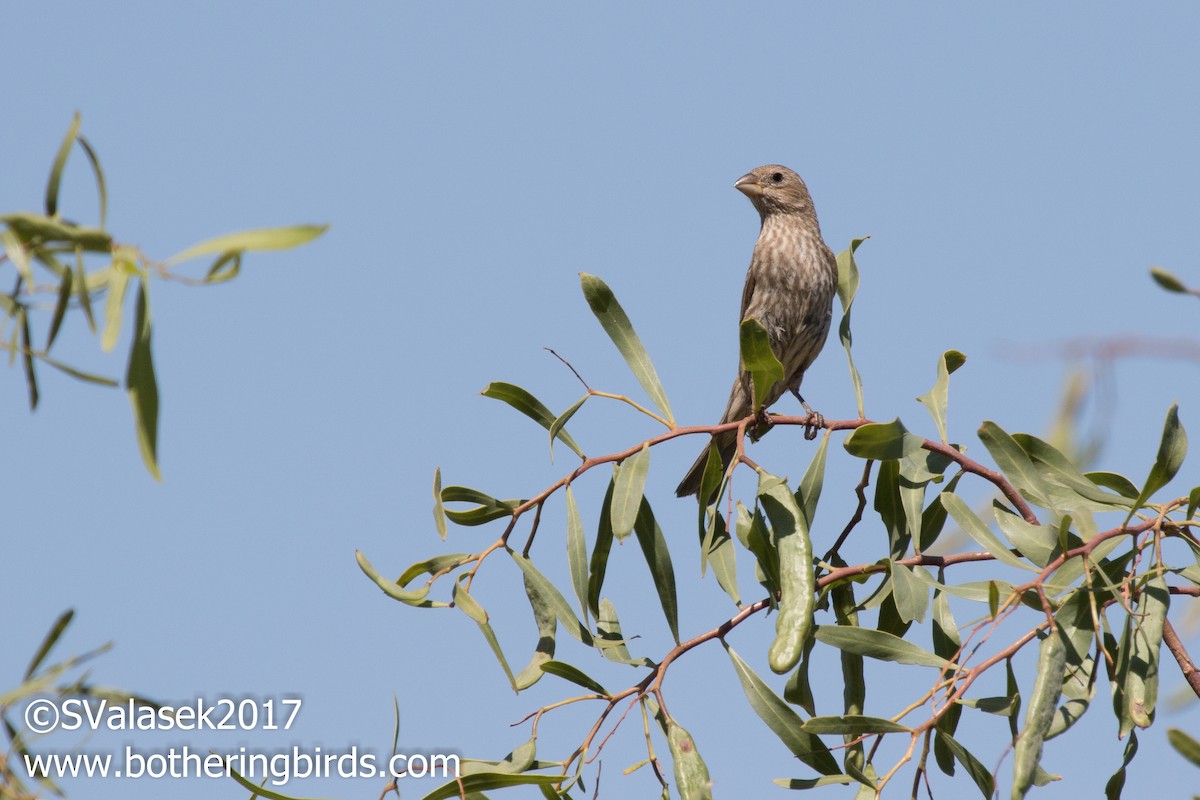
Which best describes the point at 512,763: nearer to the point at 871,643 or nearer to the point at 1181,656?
the point at 871,643

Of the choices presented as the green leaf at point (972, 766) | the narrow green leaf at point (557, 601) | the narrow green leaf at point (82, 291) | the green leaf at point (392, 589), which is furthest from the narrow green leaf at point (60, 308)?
the green leaf at point (972, 766)

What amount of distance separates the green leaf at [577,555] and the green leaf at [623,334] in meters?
0.36

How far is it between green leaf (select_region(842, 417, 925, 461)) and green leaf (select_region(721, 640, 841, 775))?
54 centimetres

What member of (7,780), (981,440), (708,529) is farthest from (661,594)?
(7,780)

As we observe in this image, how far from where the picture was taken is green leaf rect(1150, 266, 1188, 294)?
1.79 meters

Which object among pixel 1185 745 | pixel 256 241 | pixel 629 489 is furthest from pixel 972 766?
pixel 256 241

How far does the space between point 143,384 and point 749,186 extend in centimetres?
622

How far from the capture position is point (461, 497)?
3109mm

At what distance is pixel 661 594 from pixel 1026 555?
836 millimetres

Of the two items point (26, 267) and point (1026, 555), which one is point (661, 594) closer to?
point (1026, 555)

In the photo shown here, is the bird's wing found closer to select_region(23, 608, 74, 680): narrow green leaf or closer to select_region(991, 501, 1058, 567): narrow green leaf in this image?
select_region(991, 501, 1058, 567): narrow green leaf

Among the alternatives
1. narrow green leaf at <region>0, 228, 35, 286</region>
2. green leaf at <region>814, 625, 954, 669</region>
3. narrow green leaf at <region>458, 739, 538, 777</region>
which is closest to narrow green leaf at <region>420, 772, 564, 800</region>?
narrow green leaf at <region>458, 739, 538, 777</region>

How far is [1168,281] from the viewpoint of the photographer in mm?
1797

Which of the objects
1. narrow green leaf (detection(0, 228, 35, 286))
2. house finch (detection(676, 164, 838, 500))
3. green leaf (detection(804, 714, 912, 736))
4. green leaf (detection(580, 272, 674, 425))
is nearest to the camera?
narrow green leaf (detection(0, 228, 35, 286))
